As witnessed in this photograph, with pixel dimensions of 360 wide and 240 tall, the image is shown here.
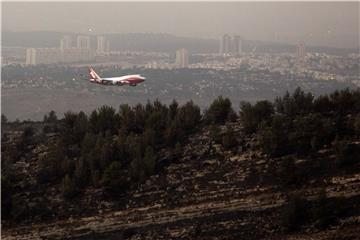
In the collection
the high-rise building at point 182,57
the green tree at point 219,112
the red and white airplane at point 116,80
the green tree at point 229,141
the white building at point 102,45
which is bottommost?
the green tree at point 229,141

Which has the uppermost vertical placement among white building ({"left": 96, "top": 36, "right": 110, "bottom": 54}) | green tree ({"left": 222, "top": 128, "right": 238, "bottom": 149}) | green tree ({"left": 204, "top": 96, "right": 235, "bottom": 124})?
white building ({"left": 96, "top": 36, "right": 110, "bottom": 54})

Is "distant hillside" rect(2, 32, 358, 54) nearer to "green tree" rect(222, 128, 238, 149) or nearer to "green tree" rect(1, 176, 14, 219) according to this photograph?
"green tree" rect(222, 128, 238, 149)

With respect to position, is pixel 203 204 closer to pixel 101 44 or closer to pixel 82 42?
pixel 101 44

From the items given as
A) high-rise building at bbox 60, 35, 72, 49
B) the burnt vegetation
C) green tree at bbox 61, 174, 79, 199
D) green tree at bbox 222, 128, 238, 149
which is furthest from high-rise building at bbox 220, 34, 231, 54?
green tree at bbox 61, 174, 79, 199

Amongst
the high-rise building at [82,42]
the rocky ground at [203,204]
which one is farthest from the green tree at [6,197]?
the high-rise building at [82,42]

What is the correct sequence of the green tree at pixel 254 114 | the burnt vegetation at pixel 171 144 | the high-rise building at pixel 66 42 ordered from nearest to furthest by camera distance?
the burnt vegetation at pixel 171 144, the green tree at pixel 254 114, the high-rise building at pixel 66 42

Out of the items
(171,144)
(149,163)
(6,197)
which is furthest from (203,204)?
(6,197)

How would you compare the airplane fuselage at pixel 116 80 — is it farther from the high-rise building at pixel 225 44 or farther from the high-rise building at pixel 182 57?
the high-rise building at pixel 225 44
